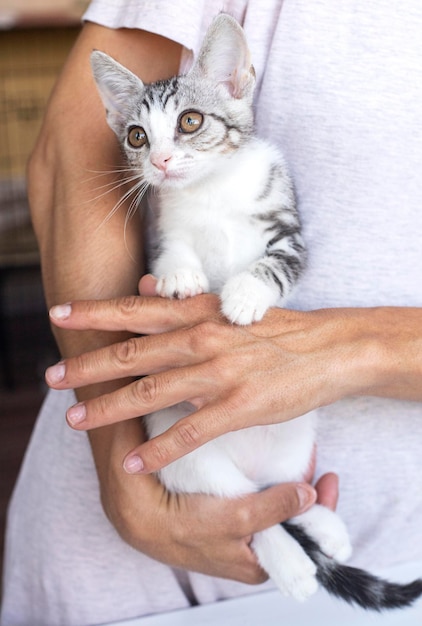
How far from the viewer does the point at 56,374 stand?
0.99 meters

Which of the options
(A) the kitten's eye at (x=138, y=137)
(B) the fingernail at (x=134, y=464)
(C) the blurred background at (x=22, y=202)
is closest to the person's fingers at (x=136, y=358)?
(B) the fingernail at (x=134, y=464)

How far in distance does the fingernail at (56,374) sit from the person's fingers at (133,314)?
0.05 metres

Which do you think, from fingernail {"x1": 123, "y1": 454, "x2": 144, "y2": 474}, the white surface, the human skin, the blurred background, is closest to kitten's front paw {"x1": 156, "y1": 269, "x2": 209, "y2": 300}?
the human skin

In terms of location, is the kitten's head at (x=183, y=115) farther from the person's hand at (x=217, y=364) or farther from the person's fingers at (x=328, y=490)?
the person's fingers at (x=328, y=490)

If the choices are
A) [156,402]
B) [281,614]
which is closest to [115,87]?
[156,402]

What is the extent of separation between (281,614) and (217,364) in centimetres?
40

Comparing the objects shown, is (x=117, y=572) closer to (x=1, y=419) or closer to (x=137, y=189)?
(x=137, y=189)

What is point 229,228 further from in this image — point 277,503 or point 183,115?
point 277,503

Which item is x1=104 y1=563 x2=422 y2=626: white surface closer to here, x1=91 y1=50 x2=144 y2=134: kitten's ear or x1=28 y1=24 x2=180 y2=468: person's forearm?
x1=28 y1=24 x2=180 y2=468: person's forearm

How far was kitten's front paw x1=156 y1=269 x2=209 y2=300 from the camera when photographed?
103cm

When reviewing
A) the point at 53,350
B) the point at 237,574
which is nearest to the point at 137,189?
the point at 237,574

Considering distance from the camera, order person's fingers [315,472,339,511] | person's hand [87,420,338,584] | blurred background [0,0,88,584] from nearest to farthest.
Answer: person's hand [87,420,338,584]
person's fingers [315,472,339,511]
blurred background [0,0,88,584]

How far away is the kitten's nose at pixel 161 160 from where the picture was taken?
113cm

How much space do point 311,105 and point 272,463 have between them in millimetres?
552
